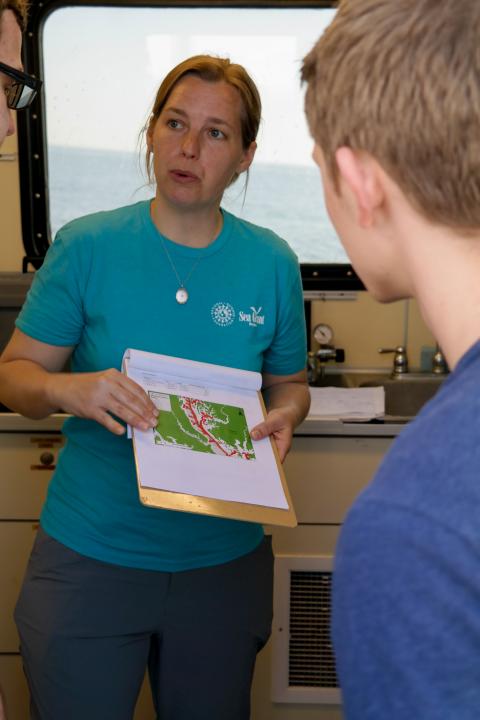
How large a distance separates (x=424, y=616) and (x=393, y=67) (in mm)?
404

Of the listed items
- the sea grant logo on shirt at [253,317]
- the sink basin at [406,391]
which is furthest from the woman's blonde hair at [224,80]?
the sink basin at [406,391]

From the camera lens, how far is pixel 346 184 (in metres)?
0.80

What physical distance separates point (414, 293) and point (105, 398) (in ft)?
2.57

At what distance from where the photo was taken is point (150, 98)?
9.62ft

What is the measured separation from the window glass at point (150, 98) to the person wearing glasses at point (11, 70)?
1.54 meters

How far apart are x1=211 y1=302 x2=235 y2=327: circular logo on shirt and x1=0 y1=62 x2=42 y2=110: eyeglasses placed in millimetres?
503

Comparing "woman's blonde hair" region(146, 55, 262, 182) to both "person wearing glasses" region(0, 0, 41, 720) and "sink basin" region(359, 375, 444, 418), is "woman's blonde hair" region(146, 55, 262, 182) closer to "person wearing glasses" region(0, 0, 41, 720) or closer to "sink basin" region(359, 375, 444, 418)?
"person wearing glasses" region(0, 0, 41, 720)

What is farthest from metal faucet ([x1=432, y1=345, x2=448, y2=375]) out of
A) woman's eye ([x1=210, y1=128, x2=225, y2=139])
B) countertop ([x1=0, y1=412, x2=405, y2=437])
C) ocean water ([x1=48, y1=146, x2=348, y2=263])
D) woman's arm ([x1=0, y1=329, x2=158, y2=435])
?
woman's arm ([x1=0, y1=329, x2=158, y2=435])

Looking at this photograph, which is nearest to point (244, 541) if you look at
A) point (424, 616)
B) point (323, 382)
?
point (424, 616)

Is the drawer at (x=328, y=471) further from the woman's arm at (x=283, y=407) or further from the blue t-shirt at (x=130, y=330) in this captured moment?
the blue t-shirt at (x=130, y=330)

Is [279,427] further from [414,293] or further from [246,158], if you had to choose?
[414,293]

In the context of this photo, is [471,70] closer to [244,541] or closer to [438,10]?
[438,10]

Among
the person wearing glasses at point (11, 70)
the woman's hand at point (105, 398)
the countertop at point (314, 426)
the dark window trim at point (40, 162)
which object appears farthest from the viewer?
the dark window trim at point (40, 162)

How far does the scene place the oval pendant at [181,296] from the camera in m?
1.62
